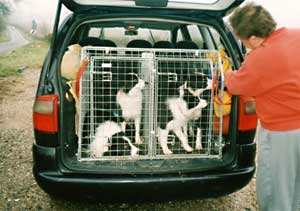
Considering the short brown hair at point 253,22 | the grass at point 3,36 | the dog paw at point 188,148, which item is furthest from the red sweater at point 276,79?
the grass at point 3,36

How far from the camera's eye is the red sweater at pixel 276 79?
1.89 m

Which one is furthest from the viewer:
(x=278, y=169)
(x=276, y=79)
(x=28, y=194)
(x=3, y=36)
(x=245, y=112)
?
(x=3, y=36)

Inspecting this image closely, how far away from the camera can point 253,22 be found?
6.46 feet

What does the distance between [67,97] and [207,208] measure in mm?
1548

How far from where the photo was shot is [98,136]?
8.61ft

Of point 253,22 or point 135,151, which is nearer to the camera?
point 253,22

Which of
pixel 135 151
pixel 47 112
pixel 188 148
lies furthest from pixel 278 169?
pixel 47 112

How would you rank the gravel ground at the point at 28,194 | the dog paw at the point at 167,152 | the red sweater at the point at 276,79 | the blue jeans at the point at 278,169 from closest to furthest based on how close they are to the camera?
the red sweater at the point at 276,79 < the blue jeans at the point at 278,169 < the dog paw at the point at 167,152 < the gravel ground at the point at 28,194

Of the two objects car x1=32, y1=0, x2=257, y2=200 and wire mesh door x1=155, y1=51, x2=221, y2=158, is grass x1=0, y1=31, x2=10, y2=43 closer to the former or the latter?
car x1=32, y1=0, x2=257, y2=200

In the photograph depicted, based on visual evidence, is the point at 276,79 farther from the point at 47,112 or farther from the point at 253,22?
the point at 47,112

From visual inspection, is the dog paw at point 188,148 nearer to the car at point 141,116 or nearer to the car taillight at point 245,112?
the car at point 141,116

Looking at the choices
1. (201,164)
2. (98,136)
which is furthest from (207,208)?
(98,136)

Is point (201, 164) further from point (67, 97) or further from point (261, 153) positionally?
point (67, 97)

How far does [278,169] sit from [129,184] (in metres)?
0.98
